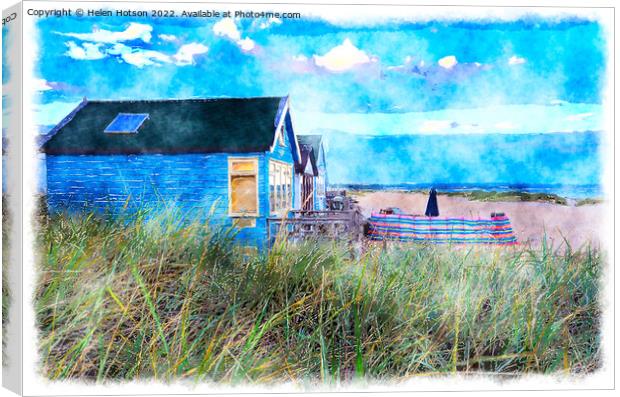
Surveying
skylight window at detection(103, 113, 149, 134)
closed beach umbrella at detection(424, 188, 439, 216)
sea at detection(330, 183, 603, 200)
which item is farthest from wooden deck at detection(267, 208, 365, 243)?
skylight window at detection(103, 113, 149, 134)

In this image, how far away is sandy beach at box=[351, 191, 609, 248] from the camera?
4621 mm

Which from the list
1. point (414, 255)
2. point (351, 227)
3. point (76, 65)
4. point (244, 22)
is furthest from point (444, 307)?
point (76, 65)

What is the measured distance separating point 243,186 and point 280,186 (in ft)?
1.10

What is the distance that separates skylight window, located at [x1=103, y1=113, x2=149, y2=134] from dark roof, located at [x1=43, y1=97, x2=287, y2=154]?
0.03m

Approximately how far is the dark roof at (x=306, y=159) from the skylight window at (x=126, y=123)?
44.6 inches

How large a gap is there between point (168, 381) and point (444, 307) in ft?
6.27

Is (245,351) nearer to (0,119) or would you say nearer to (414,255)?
(414,255)

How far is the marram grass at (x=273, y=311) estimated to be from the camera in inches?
157

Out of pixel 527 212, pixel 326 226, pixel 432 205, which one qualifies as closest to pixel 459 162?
pixel 432 205

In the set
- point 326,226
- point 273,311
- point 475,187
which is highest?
point 475,187

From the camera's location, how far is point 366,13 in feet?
14.6

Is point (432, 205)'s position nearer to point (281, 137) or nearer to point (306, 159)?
point (306, 159)

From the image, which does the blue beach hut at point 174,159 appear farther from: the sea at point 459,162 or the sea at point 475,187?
the sea at point 475,187

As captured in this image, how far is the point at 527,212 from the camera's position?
15.2ft
